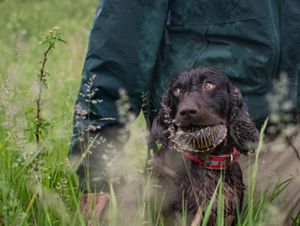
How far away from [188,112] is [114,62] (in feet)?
2.20

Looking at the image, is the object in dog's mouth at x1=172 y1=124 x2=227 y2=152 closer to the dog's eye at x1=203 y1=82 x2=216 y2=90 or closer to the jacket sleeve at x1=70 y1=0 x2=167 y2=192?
the dog's eye at x1=203 y1=82 x2=216 y2=90

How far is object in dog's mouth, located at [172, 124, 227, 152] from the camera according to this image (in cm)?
320

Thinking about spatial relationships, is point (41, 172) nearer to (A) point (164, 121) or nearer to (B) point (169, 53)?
(A) point (164, 121)

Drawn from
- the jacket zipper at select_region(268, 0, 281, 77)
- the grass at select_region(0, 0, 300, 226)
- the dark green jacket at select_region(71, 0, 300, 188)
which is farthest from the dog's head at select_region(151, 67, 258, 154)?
the jacket zipper at select_region(268, 0, 281, 77)

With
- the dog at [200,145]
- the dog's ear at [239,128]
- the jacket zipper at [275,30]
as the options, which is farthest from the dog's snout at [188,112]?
the jacket zipper at [275,30]

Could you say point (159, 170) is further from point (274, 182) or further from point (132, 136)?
point (274, 182)

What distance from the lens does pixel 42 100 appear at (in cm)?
347

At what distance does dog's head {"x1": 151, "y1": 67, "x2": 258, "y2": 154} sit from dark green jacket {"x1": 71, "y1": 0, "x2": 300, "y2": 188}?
0.30m

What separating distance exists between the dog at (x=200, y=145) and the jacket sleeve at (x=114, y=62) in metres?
0.30

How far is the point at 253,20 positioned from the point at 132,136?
0.80 m

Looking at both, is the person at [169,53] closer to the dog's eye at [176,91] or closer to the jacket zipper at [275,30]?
the jacket zipper at [275,30]

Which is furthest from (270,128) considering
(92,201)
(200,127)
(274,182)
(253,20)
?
(92,201)

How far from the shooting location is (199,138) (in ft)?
10.5

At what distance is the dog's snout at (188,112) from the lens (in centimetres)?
312
